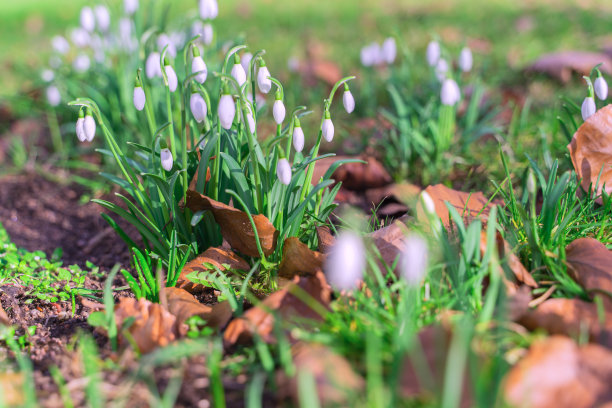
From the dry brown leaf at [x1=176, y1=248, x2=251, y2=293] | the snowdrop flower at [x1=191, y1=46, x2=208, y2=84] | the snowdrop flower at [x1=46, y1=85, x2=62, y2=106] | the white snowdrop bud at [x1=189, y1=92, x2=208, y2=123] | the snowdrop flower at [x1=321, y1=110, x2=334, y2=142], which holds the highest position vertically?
the snowdrop flower at [x1=191, y1=46, x2=208, y2=84]

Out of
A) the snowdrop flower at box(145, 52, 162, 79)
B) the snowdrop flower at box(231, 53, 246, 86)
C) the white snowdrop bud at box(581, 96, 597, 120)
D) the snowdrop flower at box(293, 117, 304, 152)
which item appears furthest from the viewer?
the snowdrop flower at box(145, 52, 162, 79)

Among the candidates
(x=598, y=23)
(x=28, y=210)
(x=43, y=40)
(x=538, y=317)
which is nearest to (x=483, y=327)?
(x=538, y=317)

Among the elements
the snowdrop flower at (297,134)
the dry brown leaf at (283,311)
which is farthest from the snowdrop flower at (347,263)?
the snowdrop flower at (297,134)

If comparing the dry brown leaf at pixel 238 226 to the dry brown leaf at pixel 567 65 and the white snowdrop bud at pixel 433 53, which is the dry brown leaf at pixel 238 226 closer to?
the white snowdrop bud at pixel 433 53

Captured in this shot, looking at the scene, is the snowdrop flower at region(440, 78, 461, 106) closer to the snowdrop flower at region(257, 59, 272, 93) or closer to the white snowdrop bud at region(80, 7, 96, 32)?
the snowdrop flower at region(257, 59, 272, 93)

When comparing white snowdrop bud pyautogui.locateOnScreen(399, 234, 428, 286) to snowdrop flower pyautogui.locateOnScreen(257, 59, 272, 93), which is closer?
white snowdrop bud pyautogui.locateOnScreen(399, 234, 428, 286)

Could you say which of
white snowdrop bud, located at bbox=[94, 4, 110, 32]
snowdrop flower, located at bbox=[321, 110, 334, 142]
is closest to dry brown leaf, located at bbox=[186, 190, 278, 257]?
snowdrop flower, located at bbox=[321, 110, 334, 142]
